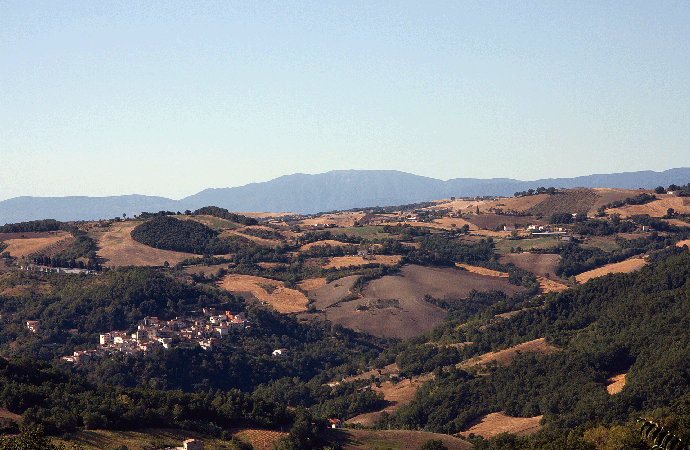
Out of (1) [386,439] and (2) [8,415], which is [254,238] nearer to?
(1) [386,439]

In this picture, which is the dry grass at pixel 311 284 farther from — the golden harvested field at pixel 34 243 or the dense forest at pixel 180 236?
the golden harvested field at pixel 34 243

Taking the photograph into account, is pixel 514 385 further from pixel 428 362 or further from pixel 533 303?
pixel 533 303

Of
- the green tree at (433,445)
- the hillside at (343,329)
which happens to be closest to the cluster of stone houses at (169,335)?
the hillside at (343,329)

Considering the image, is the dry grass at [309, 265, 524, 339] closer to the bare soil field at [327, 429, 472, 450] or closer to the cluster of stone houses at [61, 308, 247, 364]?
the cluster of stone houses at [61, 308, 247, 364]

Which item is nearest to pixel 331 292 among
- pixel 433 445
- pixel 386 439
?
pixel 386 439

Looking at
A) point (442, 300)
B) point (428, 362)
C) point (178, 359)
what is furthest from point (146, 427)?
point (442, 300)

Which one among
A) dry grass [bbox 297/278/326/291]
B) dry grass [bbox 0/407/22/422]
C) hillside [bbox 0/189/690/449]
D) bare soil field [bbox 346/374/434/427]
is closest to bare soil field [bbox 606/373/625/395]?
hillside [bbox 0/189/690/449]
